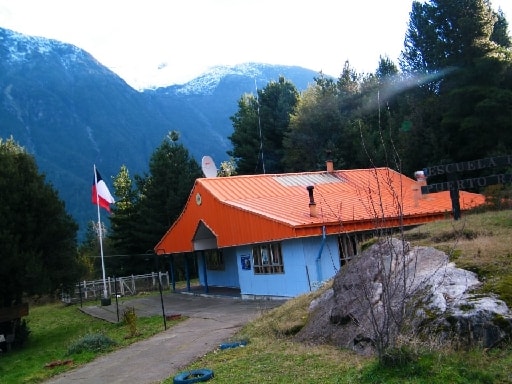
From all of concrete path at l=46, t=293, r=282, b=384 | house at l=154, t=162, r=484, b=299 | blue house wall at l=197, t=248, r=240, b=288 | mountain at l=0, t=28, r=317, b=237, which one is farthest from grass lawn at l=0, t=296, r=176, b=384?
mountain at l=0, t=28, r=317, b=237

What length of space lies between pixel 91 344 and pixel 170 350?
124 inches

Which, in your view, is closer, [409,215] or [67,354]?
[67,354]

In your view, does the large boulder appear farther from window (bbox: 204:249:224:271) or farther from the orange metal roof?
window (bbox: 204:249:224:271)

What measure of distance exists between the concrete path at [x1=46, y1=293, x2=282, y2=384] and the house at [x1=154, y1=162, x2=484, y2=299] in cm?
158

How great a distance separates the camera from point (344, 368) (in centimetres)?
678

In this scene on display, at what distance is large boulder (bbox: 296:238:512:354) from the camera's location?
6055 mm

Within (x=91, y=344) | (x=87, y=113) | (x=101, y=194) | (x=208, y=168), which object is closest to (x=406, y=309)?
(x=91, y=344)

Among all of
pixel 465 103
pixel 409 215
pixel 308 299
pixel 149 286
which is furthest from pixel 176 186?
pixel 308 299

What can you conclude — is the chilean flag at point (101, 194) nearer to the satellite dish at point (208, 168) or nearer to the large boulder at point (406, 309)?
the satellite dish at point (208, 168)

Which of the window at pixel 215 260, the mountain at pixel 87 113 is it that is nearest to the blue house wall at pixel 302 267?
the window at pixel 215 260

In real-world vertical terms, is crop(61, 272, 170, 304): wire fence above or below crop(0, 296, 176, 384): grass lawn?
above

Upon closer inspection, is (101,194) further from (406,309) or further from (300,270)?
(406,309)

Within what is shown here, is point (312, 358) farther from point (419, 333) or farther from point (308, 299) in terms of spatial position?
point (308, 299)

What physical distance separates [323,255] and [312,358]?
32.8ft
